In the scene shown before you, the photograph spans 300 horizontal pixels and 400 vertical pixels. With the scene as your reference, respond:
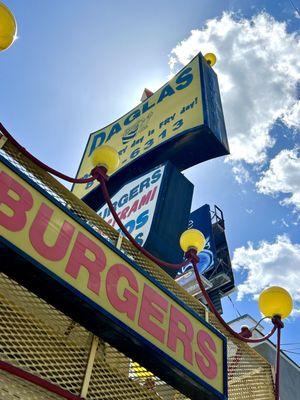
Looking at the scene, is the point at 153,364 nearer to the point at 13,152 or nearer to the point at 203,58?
the point at 13,152

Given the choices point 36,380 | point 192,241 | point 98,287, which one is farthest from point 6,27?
point 192,241

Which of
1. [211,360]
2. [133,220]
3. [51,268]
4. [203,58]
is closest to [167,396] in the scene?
[211,360]

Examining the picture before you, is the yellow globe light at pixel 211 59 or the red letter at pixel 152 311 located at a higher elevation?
the yellow globe light at pixel 211 59

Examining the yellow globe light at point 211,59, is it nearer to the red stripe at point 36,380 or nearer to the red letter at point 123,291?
the red letter at point 123,291

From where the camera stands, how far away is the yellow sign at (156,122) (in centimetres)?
853

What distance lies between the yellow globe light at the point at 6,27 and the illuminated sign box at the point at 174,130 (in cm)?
473

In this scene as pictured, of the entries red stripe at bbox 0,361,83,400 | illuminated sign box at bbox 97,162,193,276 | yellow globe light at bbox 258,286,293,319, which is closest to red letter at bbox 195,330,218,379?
yellow globe light at bbox 258,286,293,319

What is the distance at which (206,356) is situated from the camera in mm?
Result: 3912

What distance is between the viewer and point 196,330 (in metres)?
4.01

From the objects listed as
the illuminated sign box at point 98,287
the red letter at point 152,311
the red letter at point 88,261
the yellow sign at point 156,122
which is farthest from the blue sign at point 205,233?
the red letter at point 88,261

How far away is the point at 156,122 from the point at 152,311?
6404 mm

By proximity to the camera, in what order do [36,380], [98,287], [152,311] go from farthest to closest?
[152,311] → [98,287] → [36,380]

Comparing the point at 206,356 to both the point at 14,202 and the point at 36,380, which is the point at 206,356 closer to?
the point at 36,380

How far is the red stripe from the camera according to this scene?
96.6 inches
